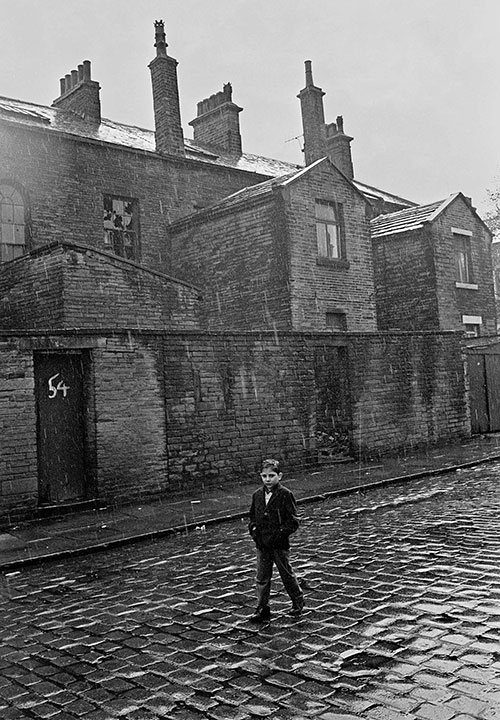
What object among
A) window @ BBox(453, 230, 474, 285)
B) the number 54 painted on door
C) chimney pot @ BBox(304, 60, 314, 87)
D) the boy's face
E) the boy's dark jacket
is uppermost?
chimney pot @ BBox(304, 60, 314, 87)

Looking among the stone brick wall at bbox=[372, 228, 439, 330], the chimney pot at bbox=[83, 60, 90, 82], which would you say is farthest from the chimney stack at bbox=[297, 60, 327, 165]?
the chimney pot at bbox=[83, 60, 90, 82]

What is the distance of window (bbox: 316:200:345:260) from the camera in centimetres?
1923

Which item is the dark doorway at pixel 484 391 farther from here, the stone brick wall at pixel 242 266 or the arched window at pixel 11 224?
the arched window at pixel 11 224

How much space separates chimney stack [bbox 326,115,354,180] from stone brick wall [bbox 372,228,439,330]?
9.76 m

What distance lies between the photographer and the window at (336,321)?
1931 cm

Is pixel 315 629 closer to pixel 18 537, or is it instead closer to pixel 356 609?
pixel 356 609

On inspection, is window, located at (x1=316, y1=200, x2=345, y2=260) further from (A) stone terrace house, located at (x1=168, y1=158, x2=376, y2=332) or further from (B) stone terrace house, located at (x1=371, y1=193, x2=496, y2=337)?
(B) stone terrace house, located at (x1=371, y1=193, x2=496, y2=337)

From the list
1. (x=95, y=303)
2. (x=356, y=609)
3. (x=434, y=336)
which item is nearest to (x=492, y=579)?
(x=356, y=609)

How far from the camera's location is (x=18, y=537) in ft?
29.8

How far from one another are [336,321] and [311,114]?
1194 cm

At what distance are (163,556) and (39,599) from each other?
1763 mm

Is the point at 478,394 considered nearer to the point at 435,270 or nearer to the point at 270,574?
the point at 435,270

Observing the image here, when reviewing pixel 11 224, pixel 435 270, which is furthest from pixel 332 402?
pixel 11 224

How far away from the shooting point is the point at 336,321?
19562 mm
